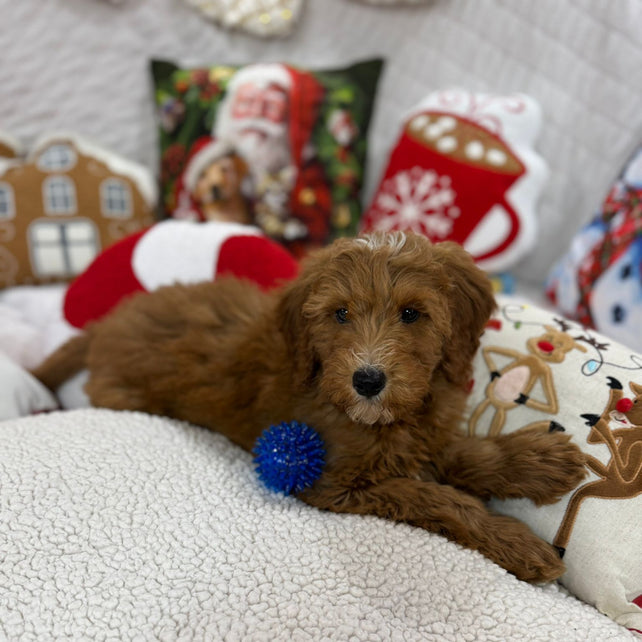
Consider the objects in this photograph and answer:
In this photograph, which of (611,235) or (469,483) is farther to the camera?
(611,235)

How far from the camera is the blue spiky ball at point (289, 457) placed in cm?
131

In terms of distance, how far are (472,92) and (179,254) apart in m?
1.39

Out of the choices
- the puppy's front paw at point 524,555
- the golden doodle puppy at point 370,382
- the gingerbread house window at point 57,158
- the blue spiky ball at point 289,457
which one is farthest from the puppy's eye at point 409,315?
the gingerbread house window at point 57,158

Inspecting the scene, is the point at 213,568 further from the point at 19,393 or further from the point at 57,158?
the point at 57,158

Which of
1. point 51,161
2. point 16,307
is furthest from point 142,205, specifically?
point 16,307

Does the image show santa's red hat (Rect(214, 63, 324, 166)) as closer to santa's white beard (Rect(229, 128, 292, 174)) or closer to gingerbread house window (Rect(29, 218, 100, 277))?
santa's white beard (Rect(229, 128, 292, 174))

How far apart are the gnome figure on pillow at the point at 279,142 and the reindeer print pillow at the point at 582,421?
3.77 feet

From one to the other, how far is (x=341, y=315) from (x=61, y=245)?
1.68m

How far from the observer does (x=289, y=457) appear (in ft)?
4.27

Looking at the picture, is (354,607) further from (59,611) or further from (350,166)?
(350,166)

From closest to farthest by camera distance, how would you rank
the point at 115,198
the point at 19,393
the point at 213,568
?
the point at 213,568, the point at 19,393, the point at 115,198

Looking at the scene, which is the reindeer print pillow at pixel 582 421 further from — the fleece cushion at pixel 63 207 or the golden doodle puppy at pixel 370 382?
the fleece cushion at pixel 63 207

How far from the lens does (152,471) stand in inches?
53.6

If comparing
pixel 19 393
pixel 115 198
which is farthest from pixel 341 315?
pixel 115 198
